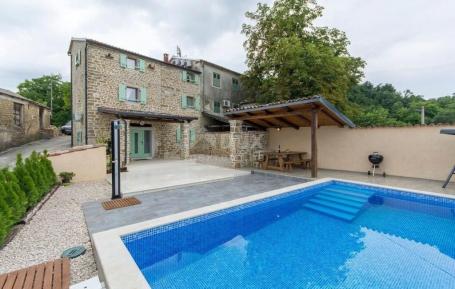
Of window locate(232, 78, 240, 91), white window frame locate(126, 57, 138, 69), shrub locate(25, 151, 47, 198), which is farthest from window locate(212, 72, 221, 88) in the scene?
shrub locate(25, 151, 47, 198)

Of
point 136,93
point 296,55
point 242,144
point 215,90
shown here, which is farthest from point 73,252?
point 215,90

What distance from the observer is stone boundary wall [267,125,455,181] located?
8078 millimetres

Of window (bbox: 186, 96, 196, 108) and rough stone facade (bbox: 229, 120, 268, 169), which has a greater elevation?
window (bbox: 186, 96, 196, 108)

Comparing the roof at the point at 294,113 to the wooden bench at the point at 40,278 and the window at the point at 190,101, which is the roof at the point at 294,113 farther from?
the window at the point at 190,101

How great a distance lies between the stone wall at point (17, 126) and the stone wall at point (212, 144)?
13.0 meters

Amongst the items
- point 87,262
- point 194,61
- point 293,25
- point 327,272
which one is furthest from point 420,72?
point 87,262

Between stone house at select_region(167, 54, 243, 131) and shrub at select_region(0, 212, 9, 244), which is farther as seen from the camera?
stone house at select_region(167, 54, 243, 131)

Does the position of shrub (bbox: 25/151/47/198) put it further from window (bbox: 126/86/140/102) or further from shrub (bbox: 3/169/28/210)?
window (bbox: 126/86/140/102)

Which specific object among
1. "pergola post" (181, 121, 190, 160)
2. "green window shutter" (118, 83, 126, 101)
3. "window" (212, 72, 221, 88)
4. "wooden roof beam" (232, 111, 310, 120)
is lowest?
"pergola post" (181, 121, 190, 160)

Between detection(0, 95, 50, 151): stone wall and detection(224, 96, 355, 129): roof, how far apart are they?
15.4 meters

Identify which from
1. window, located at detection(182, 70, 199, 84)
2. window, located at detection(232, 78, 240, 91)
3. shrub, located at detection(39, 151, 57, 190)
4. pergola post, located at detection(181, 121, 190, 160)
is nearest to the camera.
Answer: shrub, located at detection(39, 151, 57, 190)

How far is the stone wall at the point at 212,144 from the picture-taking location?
18806mm

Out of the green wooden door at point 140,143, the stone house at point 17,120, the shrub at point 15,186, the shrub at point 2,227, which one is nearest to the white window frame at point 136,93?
the green wooden door at point 140,143

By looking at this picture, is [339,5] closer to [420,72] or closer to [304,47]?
[304,47]
